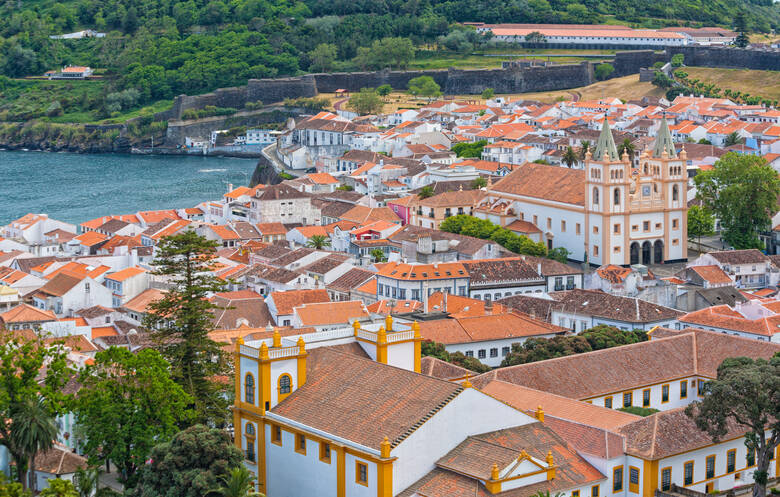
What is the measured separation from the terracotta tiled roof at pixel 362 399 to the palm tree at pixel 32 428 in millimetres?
5015

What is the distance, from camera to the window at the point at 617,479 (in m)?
32.3

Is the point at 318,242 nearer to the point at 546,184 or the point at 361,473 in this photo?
the point at 546,184

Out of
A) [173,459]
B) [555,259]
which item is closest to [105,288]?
[555,259]

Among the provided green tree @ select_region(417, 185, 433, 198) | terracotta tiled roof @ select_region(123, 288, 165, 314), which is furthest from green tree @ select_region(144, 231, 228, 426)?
green tree @ select_region(417, 185, 433, 198)

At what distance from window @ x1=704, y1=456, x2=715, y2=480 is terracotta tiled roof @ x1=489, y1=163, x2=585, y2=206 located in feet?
117

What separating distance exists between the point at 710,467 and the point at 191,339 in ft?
46.3

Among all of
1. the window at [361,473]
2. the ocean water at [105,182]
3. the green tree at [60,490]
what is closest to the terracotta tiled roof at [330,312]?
the window at [361,473]

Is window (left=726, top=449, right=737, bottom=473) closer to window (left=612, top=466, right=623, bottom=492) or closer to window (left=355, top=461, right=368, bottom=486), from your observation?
window (left=612, top=466, right=623, bottom=492)

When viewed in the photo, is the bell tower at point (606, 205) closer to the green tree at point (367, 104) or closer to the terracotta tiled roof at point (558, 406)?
the terracotta tiled roof at point (558, 406)

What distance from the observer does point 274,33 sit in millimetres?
156500

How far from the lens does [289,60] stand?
150250 millimetres

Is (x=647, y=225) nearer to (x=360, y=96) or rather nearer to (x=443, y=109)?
(x=443, y=109)

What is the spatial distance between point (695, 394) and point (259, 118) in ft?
342

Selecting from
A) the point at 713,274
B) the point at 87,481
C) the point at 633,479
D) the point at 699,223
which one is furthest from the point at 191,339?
the point at 699,223
